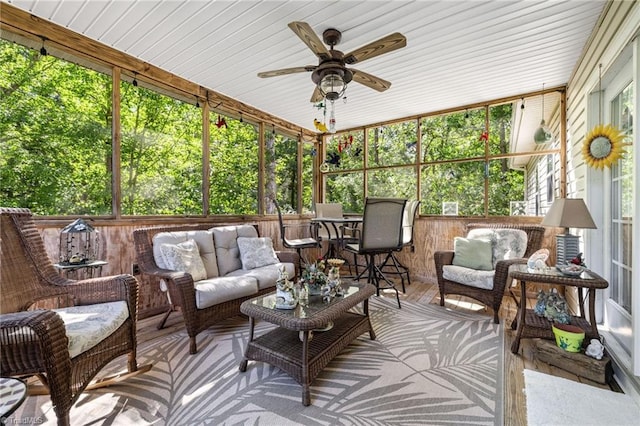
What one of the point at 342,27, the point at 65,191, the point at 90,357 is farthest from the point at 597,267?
the point at 65,191

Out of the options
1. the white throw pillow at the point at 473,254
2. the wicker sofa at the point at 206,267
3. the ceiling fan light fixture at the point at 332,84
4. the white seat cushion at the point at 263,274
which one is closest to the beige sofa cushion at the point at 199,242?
the wicker sofa at the point at 206,267

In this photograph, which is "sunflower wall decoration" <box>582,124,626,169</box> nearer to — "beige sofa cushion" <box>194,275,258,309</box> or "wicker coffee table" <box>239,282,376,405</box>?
"wicker coffee table" <box>239,282,376,405</box>

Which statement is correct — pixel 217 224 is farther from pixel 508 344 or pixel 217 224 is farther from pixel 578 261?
pixel 578 261

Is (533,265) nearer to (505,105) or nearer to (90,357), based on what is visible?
(505,105)

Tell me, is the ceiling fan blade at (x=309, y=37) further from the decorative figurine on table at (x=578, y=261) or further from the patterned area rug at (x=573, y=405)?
the patterned area rug at (x=573, y=405)

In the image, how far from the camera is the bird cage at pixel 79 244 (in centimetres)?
243

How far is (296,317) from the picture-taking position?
1.86 meters

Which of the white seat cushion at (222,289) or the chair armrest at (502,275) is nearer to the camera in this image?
the white seat cushion at (222,289)

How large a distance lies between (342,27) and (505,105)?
10.7 ft

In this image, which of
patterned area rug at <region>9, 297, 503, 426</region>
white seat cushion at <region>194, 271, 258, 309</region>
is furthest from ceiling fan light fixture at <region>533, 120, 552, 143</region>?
white seat cushion at <region>194, 271, 258, 309</region>

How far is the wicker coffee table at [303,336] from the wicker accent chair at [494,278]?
151cm

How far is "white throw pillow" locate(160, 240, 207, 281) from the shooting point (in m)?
2.73

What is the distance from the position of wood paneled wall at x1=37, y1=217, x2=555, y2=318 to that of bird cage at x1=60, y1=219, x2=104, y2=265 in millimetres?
57

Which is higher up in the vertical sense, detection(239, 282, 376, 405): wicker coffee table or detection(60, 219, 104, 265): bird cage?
detection(60, 219, 104, 265): bird cage
